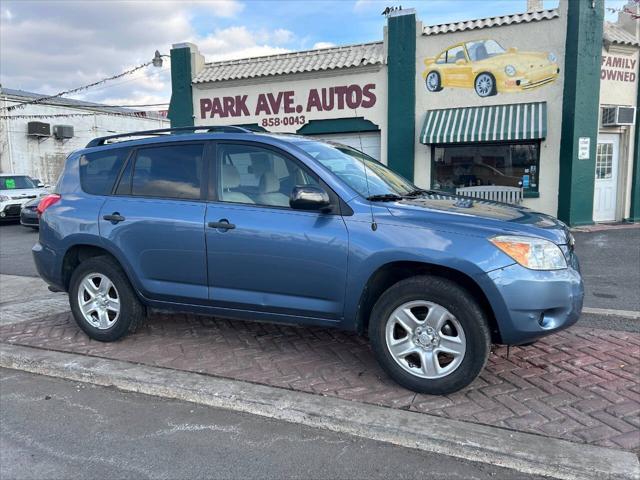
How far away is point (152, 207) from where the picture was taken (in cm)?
448

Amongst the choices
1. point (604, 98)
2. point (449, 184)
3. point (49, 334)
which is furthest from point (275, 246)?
point (604, 98)

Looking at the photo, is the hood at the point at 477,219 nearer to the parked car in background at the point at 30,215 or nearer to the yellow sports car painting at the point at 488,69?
the yellow sports car painting at the point at 488,69

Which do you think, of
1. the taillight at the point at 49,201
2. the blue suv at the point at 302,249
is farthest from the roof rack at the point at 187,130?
the taillight at the point at 49,201

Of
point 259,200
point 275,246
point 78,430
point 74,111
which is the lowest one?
point 78,430

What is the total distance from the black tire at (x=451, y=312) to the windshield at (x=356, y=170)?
80cm

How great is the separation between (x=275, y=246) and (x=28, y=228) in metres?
15.0

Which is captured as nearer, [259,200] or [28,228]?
[259,200]

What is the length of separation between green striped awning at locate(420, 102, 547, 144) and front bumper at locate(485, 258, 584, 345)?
378 inches

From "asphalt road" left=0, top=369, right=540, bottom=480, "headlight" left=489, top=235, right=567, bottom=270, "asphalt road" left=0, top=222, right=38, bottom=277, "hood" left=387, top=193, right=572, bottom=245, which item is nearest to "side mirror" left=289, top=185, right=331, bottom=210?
"hood" left=387, top=193, right=572, bottom=245

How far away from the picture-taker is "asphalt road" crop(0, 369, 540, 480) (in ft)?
9.55

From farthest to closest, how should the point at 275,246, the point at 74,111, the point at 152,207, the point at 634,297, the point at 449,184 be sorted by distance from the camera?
the point at 74,111 < the point at 449,184 < the point at 634,297 < the point at 152,207 < the point at 275,246

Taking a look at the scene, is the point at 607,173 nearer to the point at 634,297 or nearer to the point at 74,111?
the point at 634,297

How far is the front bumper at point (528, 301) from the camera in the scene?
3.39 m

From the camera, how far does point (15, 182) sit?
59.4 feet
